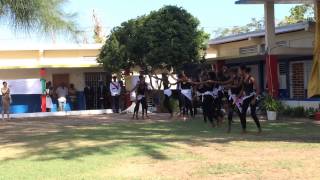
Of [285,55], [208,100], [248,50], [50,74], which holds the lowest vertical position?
[208,100]

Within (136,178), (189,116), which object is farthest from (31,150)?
(189,116)

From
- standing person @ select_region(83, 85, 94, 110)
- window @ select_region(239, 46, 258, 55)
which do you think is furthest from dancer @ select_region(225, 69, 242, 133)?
standing person @ select_region(83, 85, 94, 110)

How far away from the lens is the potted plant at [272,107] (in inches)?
703

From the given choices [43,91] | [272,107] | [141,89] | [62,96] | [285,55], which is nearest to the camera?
[272,107]

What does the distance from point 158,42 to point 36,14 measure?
8.91 m

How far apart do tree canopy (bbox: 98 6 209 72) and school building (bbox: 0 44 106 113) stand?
3.88m

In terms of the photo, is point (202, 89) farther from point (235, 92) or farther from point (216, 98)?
point (235, 92)

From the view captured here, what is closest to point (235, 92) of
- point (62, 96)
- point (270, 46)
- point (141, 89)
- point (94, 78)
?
point (141, 89)

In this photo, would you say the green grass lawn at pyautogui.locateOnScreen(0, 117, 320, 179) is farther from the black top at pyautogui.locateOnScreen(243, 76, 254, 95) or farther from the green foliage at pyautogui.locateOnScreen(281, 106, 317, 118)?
the green foliage at pyautogui.locateOnScreen(281, 106, 317, 118)

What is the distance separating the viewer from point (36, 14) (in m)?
13.9

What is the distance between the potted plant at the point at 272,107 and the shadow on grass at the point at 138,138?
1585mm

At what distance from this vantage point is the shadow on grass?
1058cm

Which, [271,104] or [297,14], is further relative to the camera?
[297,14]

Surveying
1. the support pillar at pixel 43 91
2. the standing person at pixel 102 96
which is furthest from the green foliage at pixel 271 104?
the support pillar at pixel 43 91
